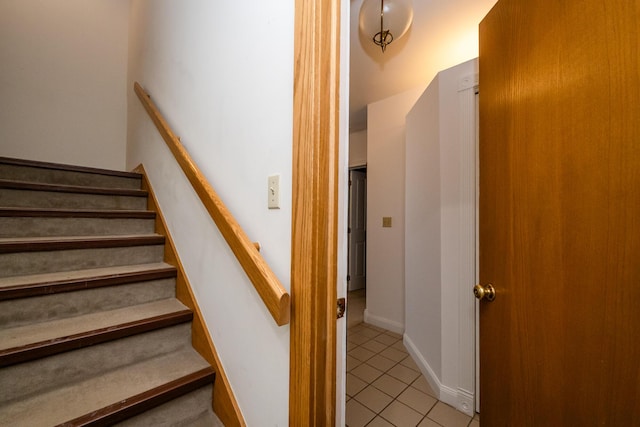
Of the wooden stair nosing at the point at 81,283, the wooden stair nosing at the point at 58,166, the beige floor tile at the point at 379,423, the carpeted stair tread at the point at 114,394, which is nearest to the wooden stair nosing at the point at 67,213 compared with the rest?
the wooden stair nosing at the point at 81,283

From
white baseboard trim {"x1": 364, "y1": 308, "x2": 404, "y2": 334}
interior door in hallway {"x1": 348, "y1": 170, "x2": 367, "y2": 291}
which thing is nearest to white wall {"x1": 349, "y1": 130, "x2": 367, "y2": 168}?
interior door in hallway {"x1": 348, "y1": 170, "x2": 367, "y2": 291}

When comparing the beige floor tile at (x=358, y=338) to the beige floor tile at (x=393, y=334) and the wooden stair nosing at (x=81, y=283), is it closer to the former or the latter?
the beige floor tile at (x=393, y=334)

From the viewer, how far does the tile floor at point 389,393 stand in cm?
146

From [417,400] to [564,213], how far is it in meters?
1.58

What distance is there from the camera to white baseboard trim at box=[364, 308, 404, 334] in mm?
2624

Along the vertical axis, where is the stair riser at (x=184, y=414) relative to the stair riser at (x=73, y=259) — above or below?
below

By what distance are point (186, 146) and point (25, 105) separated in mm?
2532

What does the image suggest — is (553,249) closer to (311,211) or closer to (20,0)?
(311,211)

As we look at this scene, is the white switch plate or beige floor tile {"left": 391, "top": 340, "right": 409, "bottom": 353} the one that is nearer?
the white switch plate

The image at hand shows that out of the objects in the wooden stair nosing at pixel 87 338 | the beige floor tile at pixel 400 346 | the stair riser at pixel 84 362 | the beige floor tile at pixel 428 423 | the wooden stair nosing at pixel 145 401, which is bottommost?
the beige floor tile at pixel 400 346

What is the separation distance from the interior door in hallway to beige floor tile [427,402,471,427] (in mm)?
2565

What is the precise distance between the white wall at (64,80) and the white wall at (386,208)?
317 cm

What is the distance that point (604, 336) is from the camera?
1.89 ft

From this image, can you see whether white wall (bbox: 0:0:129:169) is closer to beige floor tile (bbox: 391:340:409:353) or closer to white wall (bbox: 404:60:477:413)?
white wall (bbox: 404:60:477:413)
